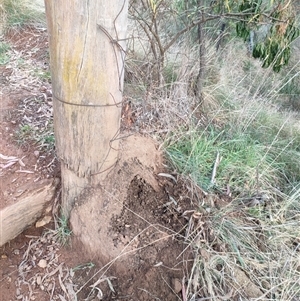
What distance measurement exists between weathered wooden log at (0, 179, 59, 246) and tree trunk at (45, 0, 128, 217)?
14 centimetres

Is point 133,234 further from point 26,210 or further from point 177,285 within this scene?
point 26,210

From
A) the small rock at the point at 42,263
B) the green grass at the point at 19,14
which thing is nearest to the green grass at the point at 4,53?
the green grass at the point at 19,14

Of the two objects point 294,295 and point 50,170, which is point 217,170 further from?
point 50,170

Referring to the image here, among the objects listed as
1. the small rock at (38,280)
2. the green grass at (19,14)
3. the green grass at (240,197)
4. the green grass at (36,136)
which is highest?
the green grass at (19,14)

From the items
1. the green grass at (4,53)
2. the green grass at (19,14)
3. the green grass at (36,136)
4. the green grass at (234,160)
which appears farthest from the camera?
the green grass at (19,14)

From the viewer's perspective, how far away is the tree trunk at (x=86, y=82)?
49.1 inches

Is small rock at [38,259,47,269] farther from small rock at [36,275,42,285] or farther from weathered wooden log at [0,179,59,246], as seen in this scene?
weathered wooden log at [0,179,59,246]

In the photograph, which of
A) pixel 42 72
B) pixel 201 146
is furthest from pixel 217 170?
pixel 42 72

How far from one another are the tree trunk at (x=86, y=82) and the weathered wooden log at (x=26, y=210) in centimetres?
14

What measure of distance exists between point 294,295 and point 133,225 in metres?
0.88

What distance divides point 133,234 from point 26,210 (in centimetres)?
56

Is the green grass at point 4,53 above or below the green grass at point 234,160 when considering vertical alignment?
above

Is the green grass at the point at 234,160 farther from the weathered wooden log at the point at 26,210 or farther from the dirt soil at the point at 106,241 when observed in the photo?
the weathered wooden log at the point at 26,210

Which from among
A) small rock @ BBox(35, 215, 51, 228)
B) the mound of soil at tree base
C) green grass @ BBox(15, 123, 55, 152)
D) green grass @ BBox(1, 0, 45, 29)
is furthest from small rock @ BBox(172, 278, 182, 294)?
green grass @ BBox(1, 0, 45, 29)
